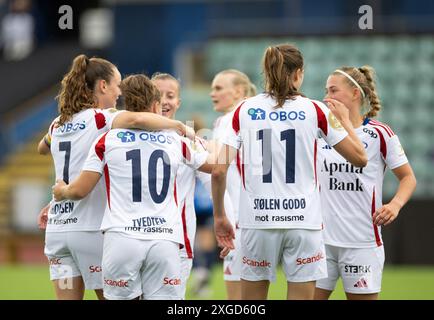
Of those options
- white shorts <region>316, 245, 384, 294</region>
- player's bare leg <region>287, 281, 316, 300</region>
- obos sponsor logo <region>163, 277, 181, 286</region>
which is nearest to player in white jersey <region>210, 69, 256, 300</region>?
white shorts <region>316, 245, 384, 294</region>

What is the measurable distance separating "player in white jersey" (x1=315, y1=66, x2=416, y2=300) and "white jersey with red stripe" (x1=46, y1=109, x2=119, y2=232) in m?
1.60

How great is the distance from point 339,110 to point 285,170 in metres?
0.62

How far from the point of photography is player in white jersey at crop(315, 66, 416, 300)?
22.4 feet

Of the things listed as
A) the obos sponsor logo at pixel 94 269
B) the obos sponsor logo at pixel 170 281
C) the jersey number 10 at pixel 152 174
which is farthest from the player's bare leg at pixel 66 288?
the jersey number 10 at pixel 152 174

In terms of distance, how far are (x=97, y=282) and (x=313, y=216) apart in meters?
1.50

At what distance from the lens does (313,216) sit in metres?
6.09

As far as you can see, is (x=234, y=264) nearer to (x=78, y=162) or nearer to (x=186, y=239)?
(x=186, y=239)

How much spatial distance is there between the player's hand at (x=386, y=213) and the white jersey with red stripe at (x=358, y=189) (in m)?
0.29

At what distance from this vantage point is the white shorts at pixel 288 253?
6.09 m

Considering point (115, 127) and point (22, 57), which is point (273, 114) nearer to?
point (115, 127)

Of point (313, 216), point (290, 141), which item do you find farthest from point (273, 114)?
point (313, 216)

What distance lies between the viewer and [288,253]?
615 centimetres

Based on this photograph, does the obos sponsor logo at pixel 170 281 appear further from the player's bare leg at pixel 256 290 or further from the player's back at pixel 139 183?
the player's bare leg at pixel 256 290

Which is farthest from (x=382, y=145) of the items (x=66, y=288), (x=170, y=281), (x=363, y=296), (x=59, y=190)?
(x=66, y=288)
